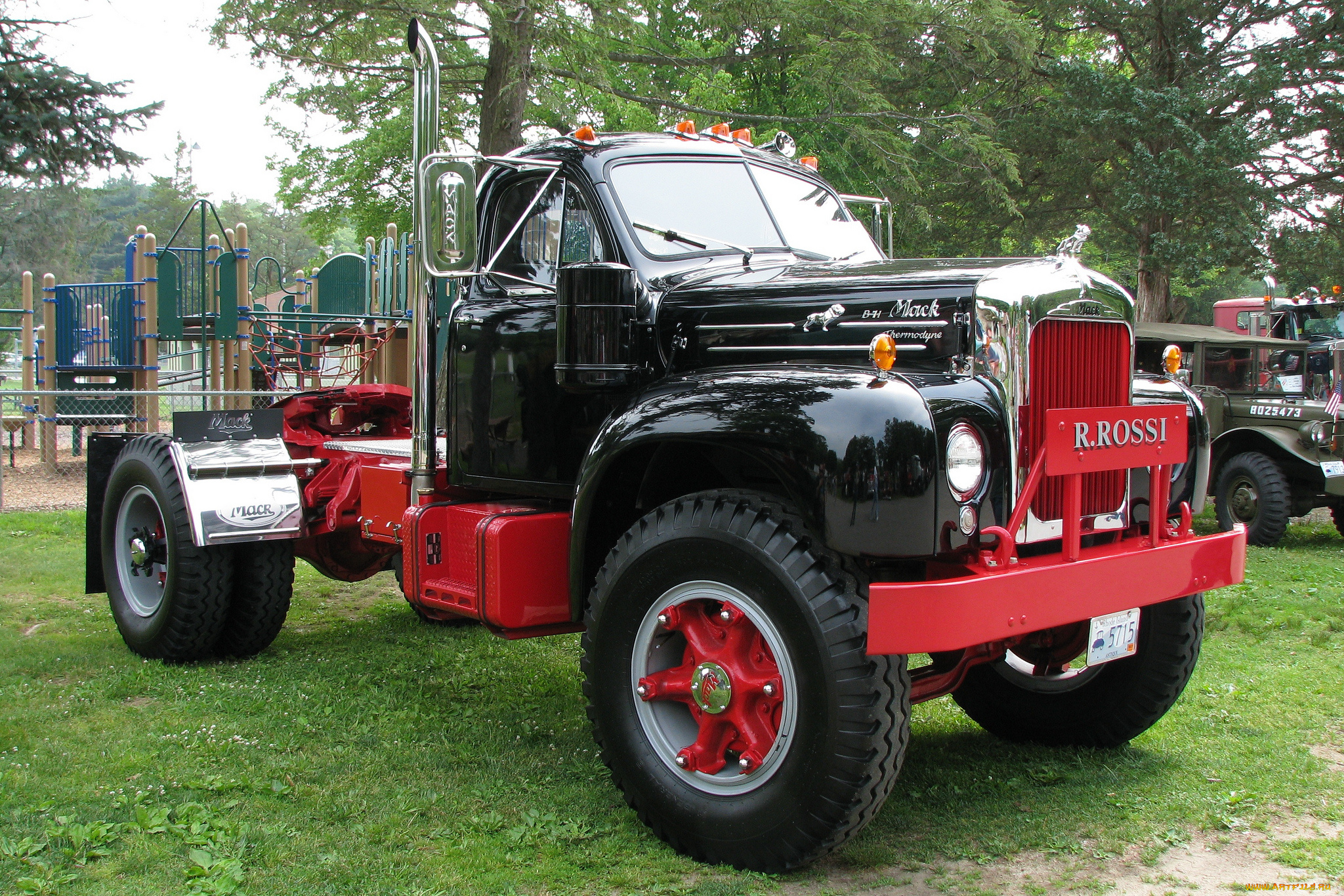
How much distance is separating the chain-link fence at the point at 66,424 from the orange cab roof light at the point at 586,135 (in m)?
5.82

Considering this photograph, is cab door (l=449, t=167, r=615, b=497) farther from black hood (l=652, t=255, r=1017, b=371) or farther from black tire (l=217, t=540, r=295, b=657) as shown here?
black tire (l=217, t=540, r=295, b=657)

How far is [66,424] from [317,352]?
13.6 feet

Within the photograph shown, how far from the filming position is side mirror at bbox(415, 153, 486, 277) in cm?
408

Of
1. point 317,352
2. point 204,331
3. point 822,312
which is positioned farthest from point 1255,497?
point 317,352

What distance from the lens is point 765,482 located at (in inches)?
147

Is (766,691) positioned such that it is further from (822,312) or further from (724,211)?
(724,211)

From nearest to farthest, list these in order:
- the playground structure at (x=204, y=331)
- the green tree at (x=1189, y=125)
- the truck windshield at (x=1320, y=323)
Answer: the playground structure at (x=204, y=331)
the truck windshield at (x=1320, y=323)
the green tree at (x=1189, y=125)

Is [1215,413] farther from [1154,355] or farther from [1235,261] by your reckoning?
A: [1235,261]

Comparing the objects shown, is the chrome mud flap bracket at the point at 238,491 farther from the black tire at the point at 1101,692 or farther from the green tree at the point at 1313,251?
the green tree at the point at 1313,251

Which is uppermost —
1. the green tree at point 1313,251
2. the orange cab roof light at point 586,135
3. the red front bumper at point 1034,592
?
the green tree at point 1313,251

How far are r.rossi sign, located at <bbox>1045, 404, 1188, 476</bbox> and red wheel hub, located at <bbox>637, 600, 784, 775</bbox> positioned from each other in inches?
40.5

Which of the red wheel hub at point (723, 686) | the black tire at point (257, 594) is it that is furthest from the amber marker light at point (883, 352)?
the black tire at point (257, 594)

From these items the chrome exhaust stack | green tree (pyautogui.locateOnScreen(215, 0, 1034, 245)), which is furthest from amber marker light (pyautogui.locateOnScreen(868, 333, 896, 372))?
green tree (pyautogui.locateOnScreen(215, 0, 1034, 245))

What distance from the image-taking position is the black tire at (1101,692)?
13.6 ft
